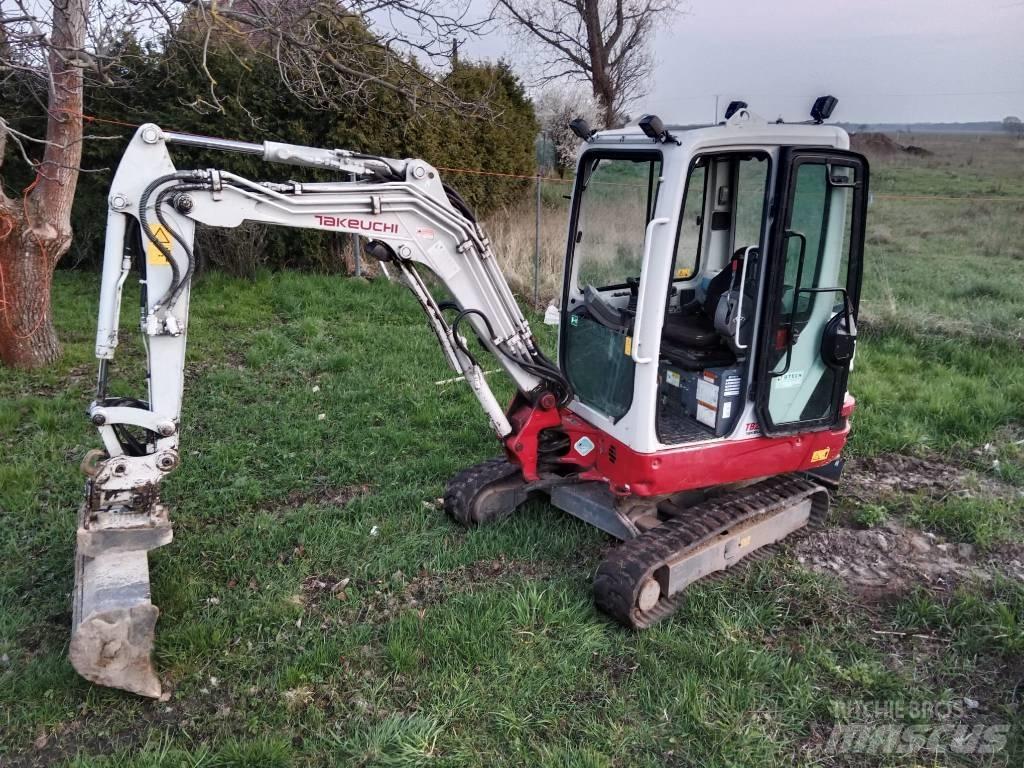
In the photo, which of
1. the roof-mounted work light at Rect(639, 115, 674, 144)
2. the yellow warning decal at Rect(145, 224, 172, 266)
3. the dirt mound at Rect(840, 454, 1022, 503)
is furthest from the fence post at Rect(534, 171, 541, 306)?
the yellow warning decal at Rect(145, 224, 172, 266)

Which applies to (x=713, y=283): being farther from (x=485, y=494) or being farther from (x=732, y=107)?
(x=485, y=494)

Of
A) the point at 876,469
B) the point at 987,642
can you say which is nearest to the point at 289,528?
the point at 987,642

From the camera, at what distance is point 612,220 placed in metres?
4.90

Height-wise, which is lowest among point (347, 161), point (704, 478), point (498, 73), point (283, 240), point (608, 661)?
point (608, 661)

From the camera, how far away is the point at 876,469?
5.80 m

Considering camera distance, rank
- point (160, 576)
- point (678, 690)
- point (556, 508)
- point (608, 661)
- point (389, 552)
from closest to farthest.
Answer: point (678, 690), point (608, 661), point (160, 576), point (389, 552), point (556, 508)

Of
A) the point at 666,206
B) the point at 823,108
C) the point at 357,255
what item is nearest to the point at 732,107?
the point at 823,108

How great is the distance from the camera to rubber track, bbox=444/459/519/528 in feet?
15.4

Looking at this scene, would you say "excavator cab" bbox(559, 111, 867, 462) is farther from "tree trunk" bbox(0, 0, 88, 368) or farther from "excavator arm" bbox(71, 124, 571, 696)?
"tree trunk" bbox(0, 0, 88, 368)

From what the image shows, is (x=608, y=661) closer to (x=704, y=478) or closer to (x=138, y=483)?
(x=704, y=478)

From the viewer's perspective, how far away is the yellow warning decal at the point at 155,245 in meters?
3.29

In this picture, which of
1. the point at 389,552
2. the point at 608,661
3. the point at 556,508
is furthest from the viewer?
the point at 556,508

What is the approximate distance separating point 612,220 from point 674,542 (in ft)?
6.73

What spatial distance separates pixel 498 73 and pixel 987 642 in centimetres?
1280
